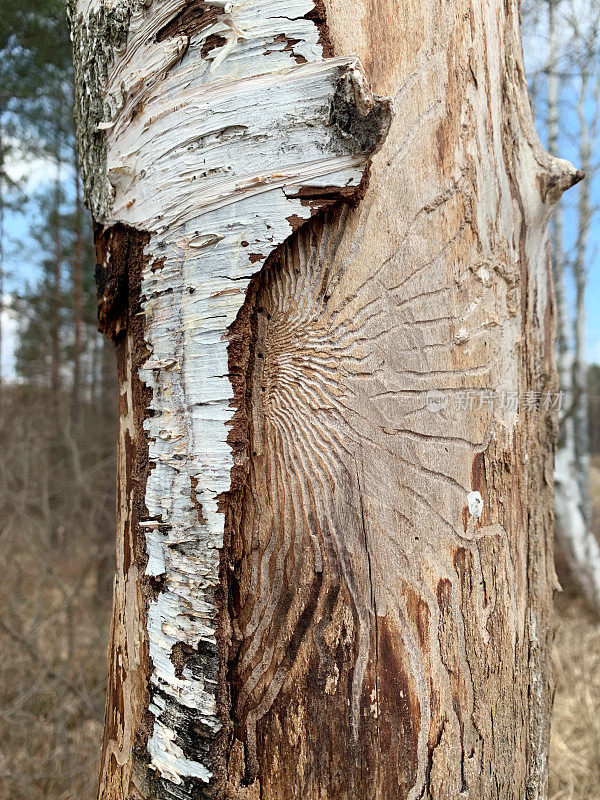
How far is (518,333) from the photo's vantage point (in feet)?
3.32

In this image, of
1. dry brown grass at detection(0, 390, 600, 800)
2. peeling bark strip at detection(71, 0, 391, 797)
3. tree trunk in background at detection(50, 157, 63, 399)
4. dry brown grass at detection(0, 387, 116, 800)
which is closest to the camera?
peeling bark strip at detection(71, 0, 391, 797)

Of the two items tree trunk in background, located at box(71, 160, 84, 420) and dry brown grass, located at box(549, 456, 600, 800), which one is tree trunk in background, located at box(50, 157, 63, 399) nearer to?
tree trunk in background, located at box(71, 160, 84, 420)

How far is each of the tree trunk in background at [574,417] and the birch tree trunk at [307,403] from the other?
4676 millimetres

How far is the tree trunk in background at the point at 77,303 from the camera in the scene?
5.50 meters

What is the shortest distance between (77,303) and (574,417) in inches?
227

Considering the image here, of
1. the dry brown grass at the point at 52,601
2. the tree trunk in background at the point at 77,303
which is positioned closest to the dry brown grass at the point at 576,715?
the dry brown grass at the point at 52,601

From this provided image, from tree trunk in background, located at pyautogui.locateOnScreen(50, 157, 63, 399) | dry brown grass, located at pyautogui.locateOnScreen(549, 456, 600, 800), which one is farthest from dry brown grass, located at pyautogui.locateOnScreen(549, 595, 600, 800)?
tree trunk in background, located at pyautogui.locateOnScreen(50, 157, 63, 399)

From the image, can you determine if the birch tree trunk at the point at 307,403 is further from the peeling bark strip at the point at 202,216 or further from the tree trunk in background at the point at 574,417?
the tree trunk in background at the point at 574,417

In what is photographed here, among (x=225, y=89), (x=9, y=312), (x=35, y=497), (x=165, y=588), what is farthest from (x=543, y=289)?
(x=9, y=312)

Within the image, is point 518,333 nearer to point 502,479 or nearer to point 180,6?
point 502,479

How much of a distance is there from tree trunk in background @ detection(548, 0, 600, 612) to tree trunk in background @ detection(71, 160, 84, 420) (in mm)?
4739

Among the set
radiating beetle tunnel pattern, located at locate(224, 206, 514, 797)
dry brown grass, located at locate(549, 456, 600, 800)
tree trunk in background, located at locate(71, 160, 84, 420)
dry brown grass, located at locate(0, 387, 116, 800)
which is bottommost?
dry brown grass, located at locate(549, 456, 600, 800)

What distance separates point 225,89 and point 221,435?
19.1 inches

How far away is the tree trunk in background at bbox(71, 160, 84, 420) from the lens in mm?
5498
